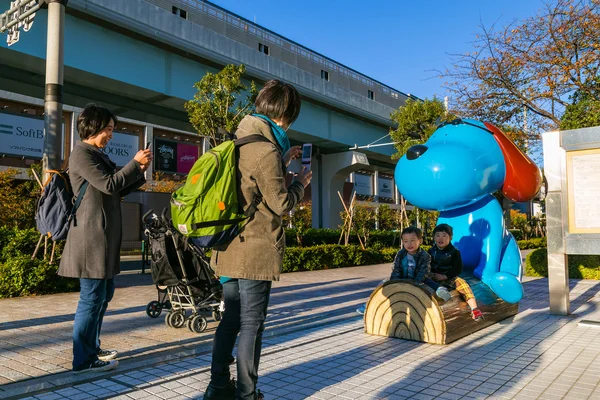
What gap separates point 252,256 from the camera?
2.65m

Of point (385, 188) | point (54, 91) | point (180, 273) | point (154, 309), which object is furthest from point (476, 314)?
point (385, 188)

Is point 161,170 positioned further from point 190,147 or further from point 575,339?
point 575,339

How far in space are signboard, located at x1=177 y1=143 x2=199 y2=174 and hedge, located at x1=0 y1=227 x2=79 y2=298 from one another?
80.4 ft

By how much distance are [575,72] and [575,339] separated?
9.12 metres

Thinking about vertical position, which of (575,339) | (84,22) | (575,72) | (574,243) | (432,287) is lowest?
(575,339)

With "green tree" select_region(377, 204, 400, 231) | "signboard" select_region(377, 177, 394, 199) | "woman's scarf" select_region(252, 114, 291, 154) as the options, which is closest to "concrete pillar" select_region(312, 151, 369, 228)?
"green tree" select_region(377, 204, 400, 231)

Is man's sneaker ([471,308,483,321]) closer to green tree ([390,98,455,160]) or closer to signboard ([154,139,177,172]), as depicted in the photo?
green tree ([390,98,455,160])

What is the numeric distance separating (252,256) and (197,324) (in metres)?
2.89

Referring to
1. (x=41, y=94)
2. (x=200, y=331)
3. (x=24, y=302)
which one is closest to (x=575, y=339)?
(x=200, y=331)

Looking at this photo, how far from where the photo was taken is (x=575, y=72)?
12.0 m

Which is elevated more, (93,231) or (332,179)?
(332,179)

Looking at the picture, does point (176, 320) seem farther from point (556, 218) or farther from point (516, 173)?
point (556, 218)

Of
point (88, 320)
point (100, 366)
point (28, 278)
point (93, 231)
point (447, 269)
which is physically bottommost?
point (100, 366)

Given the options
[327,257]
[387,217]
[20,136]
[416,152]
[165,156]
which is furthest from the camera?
[165,156]
